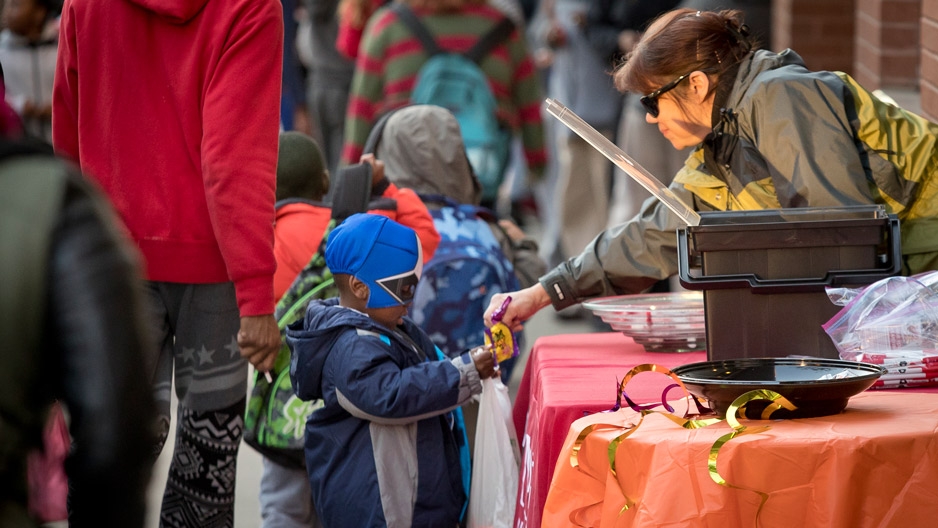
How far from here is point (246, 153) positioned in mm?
3123

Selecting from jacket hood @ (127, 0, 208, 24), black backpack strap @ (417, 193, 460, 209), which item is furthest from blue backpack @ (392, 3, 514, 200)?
jacket hood @ (127, 0, 208, 24)

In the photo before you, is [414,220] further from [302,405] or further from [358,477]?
[358,477]

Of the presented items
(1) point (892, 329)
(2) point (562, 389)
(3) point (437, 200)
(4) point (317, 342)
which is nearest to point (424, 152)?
(3) point (437, 200)

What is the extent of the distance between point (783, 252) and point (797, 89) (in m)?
0.49

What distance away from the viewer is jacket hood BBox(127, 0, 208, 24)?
307cm

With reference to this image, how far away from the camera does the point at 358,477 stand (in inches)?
132

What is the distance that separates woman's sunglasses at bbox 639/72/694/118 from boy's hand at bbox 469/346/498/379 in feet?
2.61

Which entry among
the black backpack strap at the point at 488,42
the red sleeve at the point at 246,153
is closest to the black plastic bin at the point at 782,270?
the red sleeve at the point at 246,153

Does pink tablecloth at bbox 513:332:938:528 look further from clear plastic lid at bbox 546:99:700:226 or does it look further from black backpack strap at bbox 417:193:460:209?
black backpack strap at bbox 417:193:460:209

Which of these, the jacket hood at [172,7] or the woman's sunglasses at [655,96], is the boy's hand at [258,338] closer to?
the jacket hood at [172,7]

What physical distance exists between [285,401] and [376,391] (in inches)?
24.3

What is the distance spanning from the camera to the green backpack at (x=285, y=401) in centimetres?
374

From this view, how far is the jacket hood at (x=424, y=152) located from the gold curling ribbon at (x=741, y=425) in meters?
2.40

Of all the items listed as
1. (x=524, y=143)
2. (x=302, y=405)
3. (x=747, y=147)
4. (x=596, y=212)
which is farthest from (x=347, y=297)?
(x=596, y=212)
